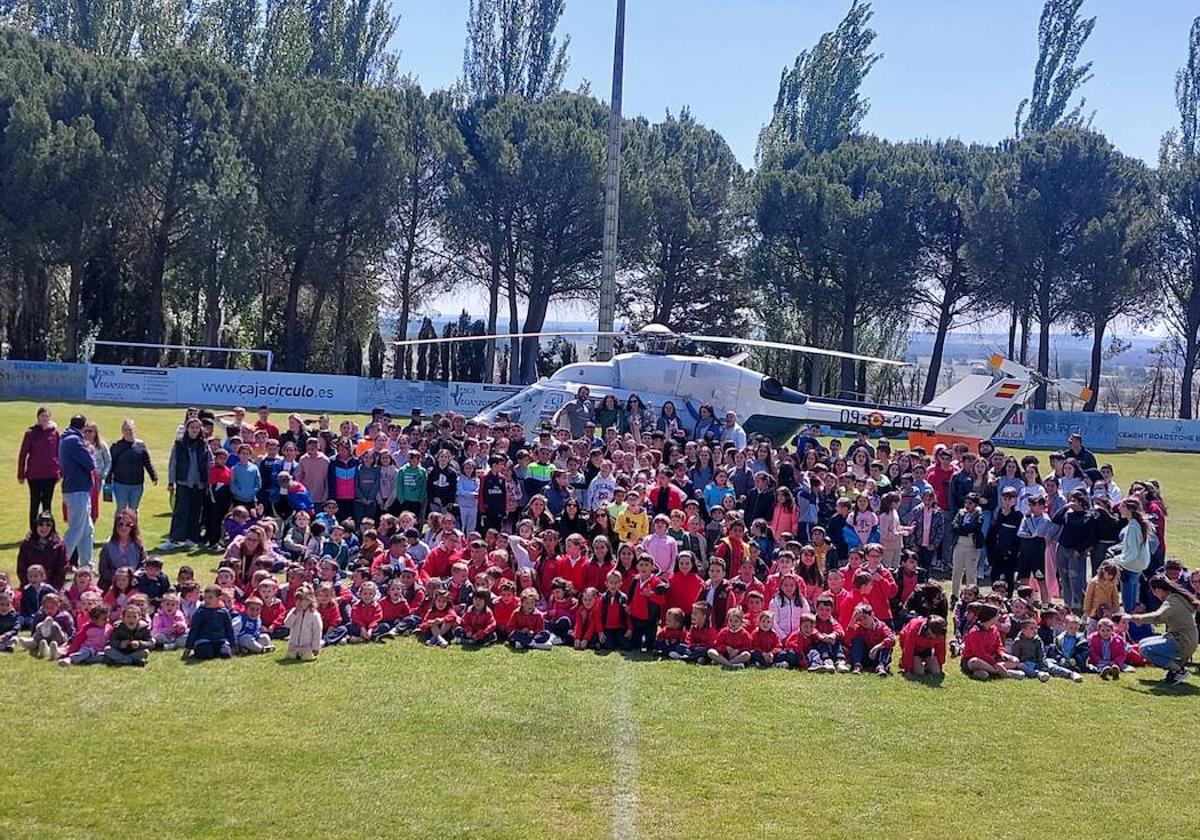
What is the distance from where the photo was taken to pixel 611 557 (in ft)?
37.7

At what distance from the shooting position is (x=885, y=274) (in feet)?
144

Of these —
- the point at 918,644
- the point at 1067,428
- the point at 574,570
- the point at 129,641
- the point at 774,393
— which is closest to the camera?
the point at 129,641

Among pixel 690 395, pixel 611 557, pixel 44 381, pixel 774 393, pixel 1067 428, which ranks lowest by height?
pixel 611 557

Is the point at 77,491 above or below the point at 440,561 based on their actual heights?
above

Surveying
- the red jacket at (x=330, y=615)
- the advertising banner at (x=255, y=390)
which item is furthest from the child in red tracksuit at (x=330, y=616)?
the advertising banner at (x=255, y=390)

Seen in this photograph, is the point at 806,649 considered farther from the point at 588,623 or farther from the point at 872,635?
the point at 588,623

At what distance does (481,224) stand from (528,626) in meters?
34.9

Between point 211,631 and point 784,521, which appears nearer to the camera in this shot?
point 211,631

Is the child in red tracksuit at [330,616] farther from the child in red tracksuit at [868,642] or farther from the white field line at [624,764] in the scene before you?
the child in red tracksuit at [868,642]

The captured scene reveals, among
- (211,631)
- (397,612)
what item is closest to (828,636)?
(397,612)

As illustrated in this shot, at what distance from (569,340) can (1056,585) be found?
113ft

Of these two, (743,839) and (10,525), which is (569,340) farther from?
(743,839)

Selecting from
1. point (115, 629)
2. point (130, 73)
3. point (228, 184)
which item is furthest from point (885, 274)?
point (115, 629)

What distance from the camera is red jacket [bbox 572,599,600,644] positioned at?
1059 centimetres
